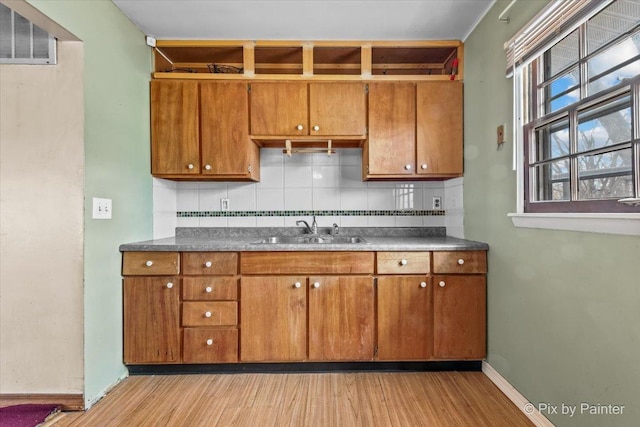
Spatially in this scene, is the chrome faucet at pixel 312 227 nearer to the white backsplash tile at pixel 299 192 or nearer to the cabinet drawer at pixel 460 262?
the white backsplash tile at pixel 299 192

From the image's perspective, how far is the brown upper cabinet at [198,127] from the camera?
241 cm

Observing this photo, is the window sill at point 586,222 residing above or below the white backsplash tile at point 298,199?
below

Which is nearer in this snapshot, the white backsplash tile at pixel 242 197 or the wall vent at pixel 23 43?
the wall vent at pixel 23 43

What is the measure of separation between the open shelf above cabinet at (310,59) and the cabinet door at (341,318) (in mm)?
1504

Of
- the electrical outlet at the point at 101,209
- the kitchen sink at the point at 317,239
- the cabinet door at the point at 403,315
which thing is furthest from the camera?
the kitchen sink at the point at 317,239

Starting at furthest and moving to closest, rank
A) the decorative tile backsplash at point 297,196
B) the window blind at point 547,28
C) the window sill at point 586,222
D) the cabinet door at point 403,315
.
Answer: the decorative tile backsplash at point 297,196 < the cabinet door at point 403,315 < the window blind at point 547,28 < the window sill at point 586,222

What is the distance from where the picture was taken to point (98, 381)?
1.87 m

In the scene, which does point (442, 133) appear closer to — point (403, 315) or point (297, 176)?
point (297, 176)

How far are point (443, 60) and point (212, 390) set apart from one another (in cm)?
293

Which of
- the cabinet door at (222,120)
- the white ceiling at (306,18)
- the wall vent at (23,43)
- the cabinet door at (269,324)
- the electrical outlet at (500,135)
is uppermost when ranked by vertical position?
the white ceiling at (306,18)

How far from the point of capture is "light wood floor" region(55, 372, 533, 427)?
1686 mm

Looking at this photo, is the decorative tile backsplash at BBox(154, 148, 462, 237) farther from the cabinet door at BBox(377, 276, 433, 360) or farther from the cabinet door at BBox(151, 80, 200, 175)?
the cabinet door at BBox(377, 276, 433, 360)

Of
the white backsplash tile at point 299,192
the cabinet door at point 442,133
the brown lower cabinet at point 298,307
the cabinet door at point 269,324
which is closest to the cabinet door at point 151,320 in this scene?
the brown lower cabinet at point 298,307

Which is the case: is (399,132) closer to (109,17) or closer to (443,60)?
(443,60)
